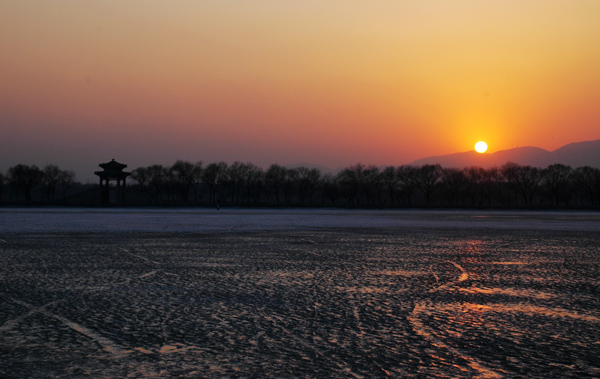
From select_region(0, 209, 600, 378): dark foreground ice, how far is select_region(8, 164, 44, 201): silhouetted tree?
439ft

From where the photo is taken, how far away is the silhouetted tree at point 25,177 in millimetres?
134637

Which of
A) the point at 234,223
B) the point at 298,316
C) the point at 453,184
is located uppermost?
the point at 453,184

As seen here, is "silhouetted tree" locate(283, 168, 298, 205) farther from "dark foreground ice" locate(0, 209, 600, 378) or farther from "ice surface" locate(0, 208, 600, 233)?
"dark foreground ice" locate(0, 209, 600, 378)

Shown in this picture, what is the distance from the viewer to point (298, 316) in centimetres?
802

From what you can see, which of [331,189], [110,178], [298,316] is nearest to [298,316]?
[298,316]

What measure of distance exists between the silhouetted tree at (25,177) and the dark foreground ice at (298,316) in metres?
134

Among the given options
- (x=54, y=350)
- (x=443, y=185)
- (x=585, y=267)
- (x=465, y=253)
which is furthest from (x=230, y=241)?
(x=443, y=185)

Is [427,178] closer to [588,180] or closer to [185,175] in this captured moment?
[588,180]

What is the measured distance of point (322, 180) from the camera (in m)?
152

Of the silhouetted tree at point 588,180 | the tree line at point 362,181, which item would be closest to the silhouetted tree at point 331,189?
the tree line at point 362,181

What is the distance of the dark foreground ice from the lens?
5730 millimetres

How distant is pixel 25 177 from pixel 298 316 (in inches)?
5862

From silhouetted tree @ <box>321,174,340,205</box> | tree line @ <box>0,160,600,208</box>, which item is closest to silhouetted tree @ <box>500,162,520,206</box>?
tree line @ <box>0,160,600,208</box>

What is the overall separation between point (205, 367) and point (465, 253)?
13.4 metres
